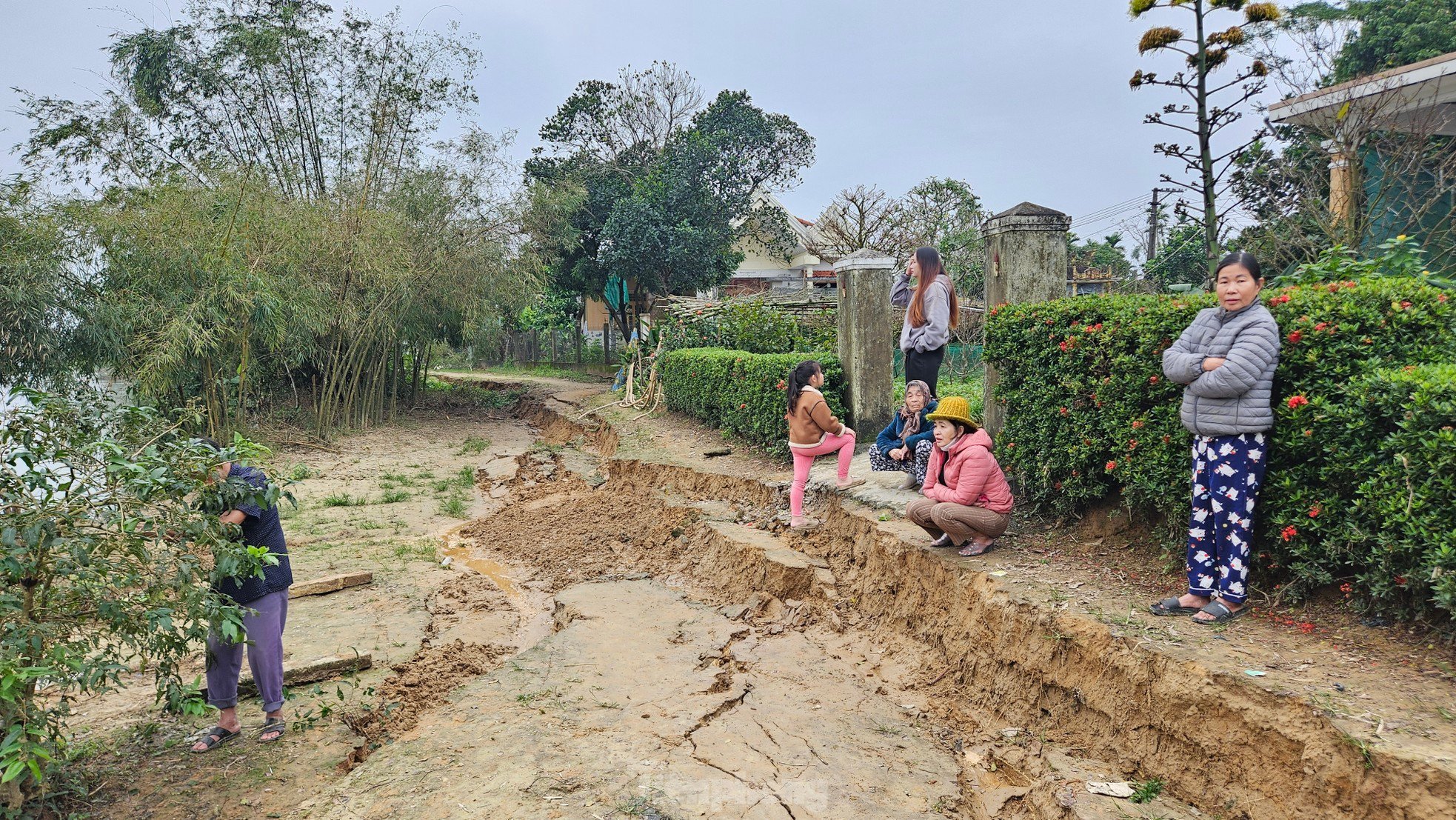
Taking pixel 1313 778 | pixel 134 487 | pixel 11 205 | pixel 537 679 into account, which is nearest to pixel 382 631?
pixel 537 679

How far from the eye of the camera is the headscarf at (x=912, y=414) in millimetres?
6602

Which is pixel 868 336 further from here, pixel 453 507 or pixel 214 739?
pixel 214 739

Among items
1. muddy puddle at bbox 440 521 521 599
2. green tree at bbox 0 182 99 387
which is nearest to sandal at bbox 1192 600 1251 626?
muddy puddle at bbox 440 521 521 599

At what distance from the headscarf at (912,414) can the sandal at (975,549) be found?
1.48 metres

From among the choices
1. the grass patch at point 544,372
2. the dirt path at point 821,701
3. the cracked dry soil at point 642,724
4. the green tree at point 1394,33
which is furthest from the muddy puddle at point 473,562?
the grass patch at point 544,372

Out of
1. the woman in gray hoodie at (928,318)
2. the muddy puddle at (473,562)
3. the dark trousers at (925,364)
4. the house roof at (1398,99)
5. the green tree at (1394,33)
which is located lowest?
the muddy puddle at (473,562)

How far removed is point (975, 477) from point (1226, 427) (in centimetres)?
160

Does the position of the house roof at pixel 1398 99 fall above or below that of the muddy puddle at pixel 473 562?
above

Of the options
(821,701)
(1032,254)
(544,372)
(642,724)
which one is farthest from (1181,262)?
(544,372)

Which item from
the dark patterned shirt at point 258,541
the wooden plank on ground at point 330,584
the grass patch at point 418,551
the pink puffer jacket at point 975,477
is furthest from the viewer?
the grass patch at point 418,551

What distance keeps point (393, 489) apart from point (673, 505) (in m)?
4.88

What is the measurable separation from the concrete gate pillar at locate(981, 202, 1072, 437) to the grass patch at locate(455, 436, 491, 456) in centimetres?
1092

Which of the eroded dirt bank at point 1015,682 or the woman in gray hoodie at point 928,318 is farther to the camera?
the woman in gray hoodie at point 928,318

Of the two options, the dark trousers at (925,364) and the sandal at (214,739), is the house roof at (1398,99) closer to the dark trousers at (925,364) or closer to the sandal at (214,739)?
the dark trousers at (925,364)
